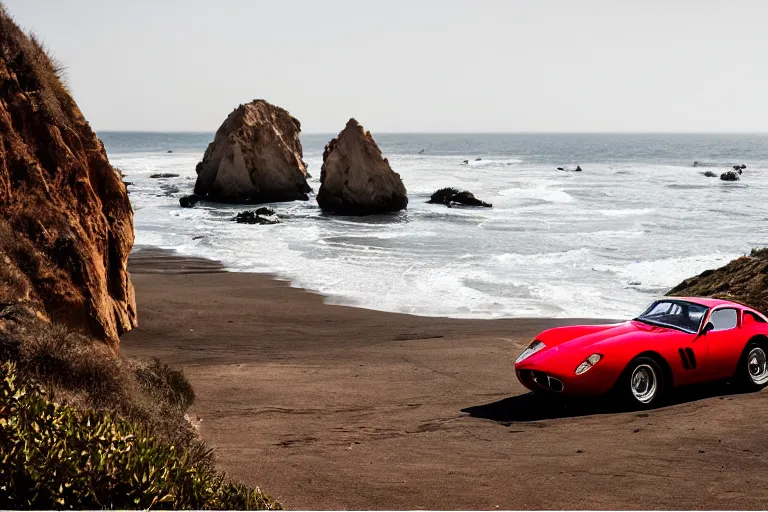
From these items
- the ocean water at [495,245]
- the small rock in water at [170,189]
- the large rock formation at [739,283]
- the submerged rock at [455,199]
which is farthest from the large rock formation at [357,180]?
the large rock formation at [739,283]

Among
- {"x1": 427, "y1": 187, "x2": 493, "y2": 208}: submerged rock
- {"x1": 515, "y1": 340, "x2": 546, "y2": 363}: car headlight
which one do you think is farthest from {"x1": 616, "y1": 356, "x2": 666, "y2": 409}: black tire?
{"x1": 427, "y1": 187, "x2": 493, "y2": 208}: submerged rock

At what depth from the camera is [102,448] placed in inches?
201

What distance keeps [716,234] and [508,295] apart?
65.8 feet

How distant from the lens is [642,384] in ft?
33.4

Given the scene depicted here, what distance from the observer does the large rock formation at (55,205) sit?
1188 centimetres

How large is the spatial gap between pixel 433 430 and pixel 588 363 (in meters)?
2.16

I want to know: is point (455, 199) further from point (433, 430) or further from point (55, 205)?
point (433, 430)

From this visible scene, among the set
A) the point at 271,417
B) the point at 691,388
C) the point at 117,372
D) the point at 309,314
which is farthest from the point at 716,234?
the point at 117,372

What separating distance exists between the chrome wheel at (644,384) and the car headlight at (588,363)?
58 centimetres

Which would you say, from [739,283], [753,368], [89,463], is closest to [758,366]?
[753,368]

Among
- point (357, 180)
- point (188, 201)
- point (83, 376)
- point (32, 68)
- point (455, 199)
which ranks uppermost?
point (32, 68)

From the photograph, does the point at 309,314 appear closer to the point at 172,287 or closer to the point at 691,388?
the point at 172,287

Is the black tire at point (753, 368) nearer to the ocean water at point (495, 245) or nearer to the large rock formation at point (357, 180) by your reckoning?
the ocean water at point (495, 245)

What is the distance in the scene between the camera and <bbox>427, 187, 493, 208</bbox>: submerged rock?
52.3m
